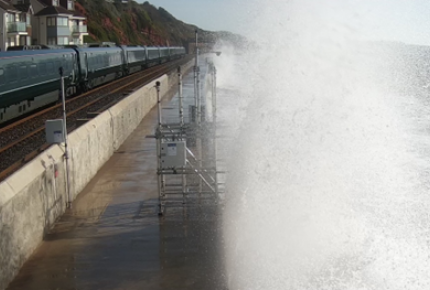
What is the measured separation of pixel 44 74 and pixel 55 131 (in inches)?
421

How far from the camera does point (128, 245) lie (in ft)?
27.5

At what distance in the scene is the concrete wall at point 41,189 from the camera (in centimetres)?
710

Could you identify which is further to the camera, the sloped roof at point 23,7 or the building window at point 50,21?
the building window at point 50,21

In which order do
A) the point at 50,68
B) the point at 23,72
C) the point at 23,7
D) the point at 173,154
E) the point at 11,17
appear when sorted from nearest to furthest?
the point at 173,154, the point at 23,72, the point at 50,68, the point at 11,17, the point at 23,7

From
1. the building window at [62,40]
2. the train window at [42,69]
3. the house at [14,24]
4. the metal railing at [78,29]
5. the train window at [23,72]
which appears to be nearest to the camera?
the train window at [23,72]

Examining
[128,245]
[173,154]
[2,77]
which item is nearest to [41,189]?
[128,245]

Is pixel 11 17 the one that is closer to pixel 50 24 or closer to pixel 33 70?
pixel 50 24

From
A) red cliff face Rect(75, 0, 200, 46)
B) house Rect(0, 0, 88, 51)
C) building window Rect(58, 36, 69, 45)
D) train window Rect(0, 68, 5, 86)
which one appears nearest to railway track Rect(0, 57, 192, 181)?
train window Rect(0, 68, 5, 86)

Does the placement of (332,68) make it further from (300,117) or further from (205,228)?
(205,228)

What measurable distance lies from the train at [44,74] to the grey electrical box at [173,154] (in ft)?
25.7

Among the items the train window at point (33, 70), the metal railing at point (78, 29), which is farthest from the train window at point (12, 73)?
the metal railing at point (78, 29)

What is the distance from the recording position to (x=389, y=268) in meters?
7.92

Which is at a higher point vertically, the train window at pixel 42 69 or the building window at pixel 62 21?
the building window at pixel 62 21

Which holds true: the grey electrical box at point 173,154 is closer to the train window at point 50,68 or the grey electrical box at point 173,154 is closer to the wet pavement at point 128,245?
the wet pavement at point 128,245
